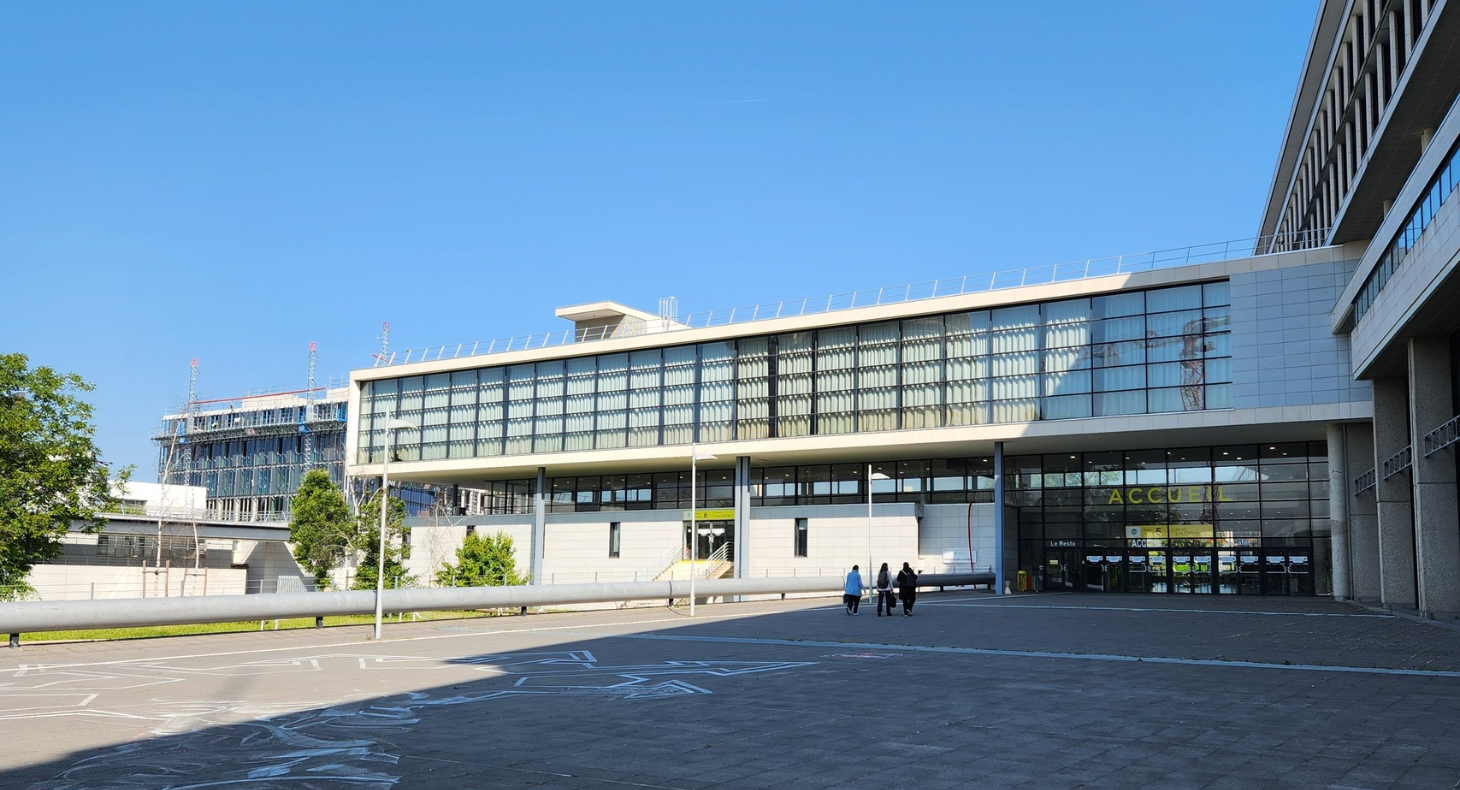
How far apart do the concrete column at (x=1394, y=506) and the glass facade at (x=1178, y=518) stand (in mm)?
14522

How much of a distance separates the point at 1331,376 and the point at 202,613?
44.3 metres

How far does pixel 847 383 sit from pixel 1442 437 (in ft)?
111

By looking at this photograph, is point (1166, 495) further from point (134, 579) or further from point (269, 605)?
point (134, 579)

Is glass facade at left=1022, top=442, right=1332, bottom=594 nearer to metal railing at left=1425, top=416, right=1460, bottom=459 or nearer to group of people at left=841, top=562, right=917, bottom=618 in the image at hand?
metal railing at left=1425, top=416, right=1460, bottom=459

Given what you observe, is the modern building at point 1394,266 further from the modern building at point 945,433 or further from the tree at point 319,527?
the tree at point 319,527

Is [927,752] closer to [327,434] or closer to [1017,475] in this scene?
[1017,475]

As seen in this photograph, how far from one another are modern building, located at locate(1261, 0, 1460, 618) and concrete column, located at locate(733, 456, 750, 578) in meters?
29.8

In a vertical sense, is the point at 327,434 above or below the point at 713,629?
above

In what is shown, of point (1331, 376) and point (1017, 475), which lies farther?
point (1017, 475)

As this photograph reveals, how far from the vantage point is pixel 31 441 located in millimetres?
42812

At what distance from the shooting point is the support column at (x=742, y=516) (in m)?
66.4

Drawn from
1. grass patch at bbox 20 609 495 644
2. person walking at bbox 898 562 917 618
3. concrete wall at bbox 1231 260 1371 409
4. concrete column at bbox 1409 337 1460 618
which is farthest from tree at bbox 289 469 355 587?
concrete column at bbox 1409 337 1460 618

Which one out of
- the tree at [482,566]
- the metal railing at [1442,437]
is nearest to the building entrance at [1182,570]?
the metal railing at [1442,437]

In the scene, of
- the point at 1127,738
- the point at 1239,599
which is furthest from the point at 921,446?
the point at 1127,738
